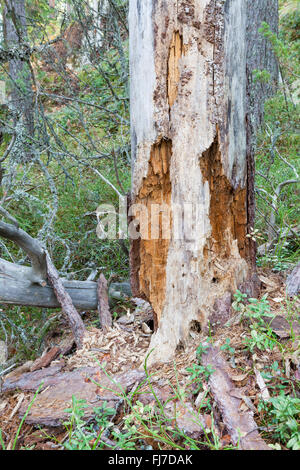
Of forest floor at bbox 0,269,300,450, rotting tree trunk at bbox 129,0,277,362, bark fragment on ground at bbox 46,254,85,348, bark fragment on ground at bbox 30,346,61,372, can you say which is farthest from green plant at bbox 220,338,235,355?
bark fragment on ground at bbox 30,346,61,372

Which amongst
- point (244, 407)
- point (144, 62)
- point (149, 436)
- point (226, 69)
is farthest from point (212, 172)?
point (149, 436)

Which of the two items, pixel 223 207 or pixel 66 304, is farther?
pixel 66 304

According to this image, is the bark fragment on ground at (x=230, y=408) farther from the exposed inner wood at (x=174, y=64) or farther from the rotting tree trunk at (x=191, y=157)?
the exposed inner wood at (x=174, y=64)

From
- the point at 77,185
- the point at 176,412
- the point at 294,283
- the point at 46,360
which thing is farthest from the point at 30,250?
the point at 77,185

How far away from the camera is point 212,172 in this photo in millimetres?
2396

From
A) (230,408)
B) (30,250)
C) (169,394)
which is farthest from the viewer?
(30,250)

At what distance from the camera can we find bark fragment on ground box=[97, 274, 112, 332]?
117 inches

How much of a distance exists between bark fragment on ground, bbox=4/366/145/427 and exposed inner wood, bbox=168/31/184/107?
1.74 m

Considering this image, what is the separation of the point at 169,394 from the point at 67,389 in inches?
24.9

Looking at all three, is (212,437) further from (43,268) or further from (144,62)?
(144,62)

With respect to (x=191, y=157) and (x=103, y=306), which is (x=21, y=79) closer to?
(x=103, y=306)

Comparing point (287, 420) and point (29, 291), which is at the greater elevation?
point (29, 291)

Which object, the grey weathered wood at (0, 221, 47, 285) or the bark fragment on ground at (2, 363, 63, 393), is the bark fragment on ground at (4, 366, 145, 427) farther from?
the grey weathered wood at (0, 221, 47, 285)

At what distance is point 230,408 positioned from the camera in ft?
6.34
